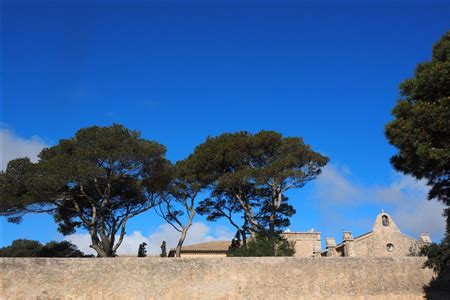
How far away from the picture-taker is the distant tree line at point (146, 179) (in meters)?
23.4

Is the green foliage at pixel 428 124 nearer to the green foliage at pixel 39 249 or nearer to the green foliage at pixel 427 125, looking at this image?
the green foliage at pixel 427 125

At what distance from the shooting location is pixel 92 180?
23.9m

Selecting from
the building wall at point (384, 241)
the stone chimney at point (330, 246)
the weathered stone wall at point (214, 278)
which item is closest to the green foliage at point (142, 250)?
the weathered stone wall at point (214, 278)

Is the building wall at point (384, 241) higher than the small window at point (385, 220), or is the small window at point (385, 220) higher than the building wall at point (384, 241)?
the small window at point (385, 220)

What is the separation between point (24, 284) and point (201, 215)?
543 inches

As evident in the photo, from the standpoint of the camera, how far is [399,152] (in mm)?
→ 16562

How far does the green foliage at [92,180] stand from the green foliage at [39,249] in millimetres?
5392

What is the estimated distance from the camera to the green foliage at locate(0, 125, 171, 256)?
22875 mm

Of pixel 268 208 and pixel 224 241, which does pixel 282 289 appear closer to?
pixel 268 208

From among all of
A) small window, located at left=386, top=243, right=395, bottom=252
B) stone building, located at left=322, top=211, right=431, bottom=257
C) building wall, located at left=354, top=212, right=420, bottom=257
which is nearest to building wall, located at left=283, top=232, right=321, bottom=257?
stone building, located at left=322, top=211, right=431, bottom=257

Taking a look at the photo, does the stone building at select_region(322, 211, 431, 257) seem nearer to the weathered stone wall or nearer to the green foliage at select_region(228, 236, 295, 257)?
the green foliage at select_region(228, 236, 295, 257)

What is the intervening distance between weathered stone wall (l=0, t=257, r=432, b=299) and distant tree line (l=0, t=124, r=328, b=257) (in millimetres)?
3989

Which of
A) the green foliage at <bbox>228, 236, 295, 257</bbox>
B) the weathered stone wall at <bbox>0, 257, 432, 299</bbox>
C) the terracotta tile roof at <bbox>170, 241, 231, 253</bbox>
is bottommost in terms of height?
the weathered stone wall at <bbox>0, 257, 432, 299</bbox>

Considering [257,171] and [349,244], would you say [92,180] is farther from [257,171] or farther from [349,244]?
[349,244]
